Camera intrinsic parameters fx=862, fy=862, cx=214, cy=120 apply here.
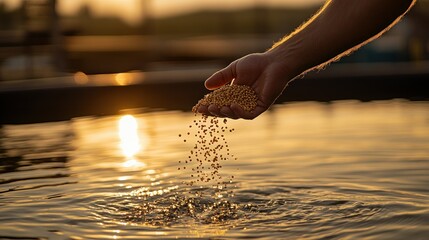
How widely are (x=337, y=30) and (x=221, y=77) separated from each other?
0.72 metres

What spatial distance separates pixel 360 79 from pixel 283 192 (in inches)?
239

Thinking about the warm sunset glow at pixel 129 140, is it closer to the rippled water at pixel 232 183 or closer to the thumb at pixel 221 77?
the rippled water at pixel 232 183

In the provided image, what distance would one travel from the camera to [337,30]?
2889 mm

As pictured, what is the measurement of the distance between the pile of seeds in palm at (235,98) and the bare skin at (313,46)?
0.03 m

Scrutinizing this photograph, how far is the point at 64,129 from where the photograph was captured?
296 inches

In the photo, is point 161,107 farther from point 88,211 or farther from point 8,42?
point 88,211

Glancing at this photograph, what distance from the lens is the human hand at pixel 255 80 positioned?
10.6 feet

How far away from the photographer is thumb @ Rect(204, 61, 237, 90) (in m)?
3.47

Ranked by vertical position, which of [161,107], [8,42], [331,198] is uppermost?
[8,42]

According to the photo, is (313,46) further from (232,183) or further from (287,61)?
(232,183)

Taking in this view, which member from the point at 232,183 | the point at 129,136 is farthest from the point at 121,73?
the point at 232,183

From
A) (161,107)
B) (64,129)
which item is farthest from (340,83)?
(64,129)

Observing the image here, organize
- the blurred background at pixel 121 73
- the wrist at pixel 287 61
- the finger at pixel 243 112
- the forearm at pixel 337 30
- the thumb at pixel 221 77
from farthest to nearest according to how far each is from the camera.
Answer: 1. the blurred background at pixel 121 73
2. the thumb at pixel 221 77
3. the finger at pixel 243 112
4. the wrist at pixel 287 61
5. the forearm at pixel 337 30

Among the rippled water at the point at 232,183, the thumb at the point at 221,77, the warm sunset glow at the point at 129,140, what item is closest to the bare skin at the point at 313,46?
the thumb at the point at 221,77
